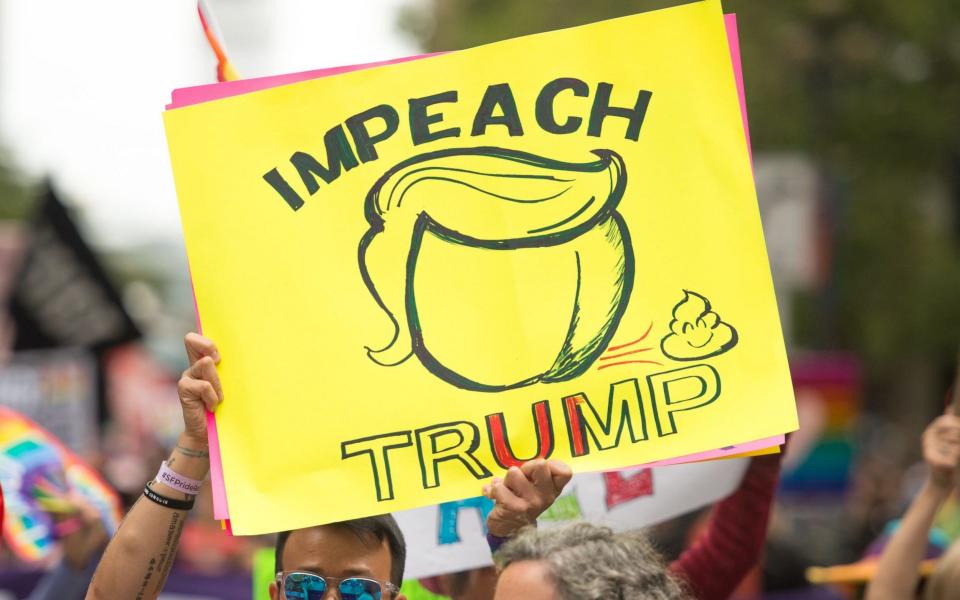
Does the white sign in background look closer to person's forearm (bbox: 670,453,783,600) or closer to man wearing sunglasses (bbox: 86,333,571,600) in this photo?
person's forearm (bbox: 670,453,783,600)

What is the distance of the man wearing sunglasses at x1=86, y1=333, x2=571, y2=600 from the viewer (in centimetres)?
258

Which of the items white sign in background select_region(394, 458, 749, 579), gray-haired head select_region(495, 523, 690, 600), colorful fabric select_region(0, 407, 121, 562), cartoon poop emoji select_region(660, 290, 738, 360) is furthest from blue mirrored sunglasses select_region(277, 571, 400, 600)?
colorful fabric select_region(0, 407, 121, 562)

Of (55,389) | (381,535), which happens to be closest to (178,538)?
(381,535)

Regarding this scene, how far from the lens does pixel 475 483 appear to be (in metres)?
2.63

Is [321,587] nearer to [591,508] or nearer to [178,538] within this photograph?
[178,538]

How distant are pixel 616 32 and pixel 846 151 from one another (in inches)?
655

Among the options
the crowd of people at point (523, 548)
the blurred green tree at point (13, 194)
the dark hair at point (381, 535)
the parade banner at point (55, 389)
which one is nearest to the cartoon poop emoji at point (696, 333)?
the crowd of people at point (523, 548)

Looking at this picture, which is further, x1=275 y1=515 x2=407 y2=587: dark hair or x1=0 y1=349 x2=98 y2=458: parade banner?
x1=0 y1=349 x2=98 y2=458: parade banner

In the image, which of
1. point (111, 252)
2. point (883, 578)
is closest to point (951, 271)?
point (883, 578)

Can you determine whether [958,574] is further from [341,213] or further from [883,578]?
[341,213]

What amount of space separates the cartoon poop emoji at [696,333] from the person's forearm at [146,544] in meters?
0.91

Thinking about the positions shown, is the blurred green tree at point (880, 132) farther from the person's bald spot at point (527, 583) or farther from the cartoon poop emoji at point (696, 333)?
the person's bald spot at point (527, 583)

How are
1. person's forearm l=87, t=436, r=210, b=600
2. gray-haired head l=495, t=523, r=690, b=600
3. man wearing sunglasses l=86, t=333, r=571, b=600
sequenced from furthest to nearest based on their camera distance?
1. person's forearm l=87, t=436, r=210, b=600
2. man wearing sunglasses l=86, t=333, r=571, b=600
3. gray-haired head l=495, t=523, r=690, b=600

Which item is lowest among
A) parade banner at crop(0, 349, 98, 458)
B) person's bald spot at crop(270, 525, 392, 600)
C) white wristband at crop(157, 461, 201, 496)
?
person's bald spot at crop(270, 525, 392, 600)
